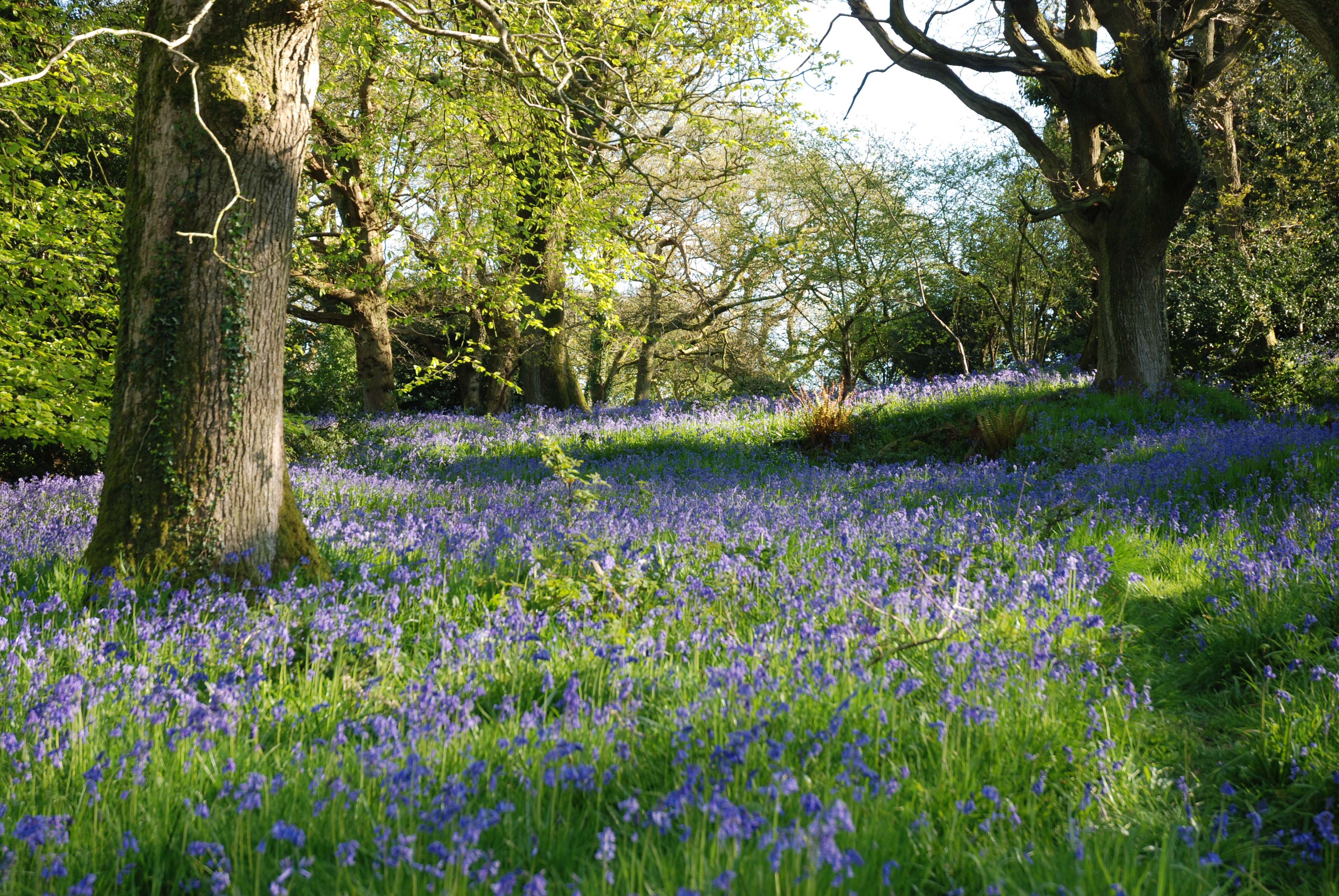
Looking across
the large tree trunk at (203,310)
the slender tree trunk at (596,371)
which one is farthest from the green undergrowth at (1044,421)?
the slender tree trunk at (596,371)

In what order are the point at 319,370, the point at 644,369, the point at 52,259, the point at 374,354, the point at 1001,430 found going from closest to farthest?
the point at 52,259 < the point at 1001,430 < the point at 374,354 < the point at 319,370 < the point at 644,369

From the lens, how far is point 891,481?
8547 millimetres

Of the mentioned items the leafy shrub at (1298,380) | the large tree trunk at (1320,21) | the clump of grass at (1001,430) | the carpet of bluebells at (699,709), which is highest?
the large tree trunk at (1320,21)

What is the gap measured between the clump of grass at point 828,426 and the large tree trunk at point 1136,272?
13.7 feet

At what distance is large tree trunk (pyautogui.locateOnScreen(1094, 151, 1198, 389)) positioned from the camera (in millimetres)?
11688

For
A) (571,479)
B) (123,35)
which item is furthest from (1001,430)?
(123,35)

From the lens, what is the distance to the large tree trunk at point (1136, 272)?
1169cm

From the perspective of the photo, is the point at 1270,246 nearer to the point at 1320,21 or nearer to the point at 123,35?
the point at 1320,21

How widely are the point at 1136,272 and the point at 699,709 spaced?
12.0m

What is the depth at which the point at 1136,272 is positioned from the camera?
1197 cm

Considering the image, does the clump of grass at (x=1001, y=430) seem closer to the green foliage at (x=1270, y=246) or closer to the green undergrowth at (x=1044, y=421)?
the green undergrowth at (x=1044, y=421)

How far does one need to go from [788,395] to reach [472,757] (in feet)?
46.7

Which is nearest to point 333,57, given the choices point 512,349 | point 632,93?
point 632,93

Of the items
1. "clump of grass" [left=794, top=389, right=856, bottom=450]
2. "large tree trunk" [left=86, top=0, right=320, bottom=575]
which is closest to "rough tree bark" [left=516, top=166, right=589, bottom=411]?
"clump of grass" [left=794, top=389, right=856, bottom=450]
